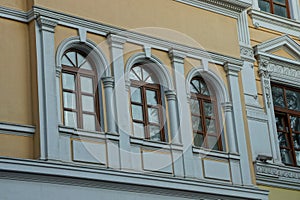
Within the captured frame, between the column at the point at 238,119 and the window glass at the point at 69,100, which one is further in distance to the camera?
the column at the point at 238,119

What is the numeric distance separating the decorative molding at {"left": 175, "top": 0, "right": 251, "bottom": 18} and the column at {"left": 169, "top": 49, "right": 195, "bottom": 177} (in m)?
1.43

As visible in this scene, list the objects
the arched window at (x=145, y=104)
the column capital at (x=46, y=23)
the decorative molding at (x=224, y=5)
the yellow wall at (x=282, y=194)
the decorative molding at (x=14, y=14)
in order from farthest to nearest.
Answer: the decorative molding at (x=224, y=5), the yellow wall at (x=282, y=194), the arched window at (x=145, y=104), the column capital at (x=46, y=23), the decorative molding at (x=14, y=14)

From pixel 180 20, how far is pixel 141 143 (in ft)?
10.2

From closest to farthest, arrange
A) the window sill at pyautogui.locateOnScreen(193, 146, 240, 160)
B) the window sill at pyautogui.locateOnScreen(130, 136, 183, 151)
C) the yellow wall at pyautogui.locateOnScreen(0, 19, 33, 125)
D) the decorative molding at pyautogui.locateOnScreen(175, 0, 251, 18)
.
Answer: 1. the yellow wall at pyautogui.locateOnScreen(0, 19, 33, 125)
2. the window sill at pyautogui.locateOnScreen(130, 136, 183, 151)
3. the window sill at pyautogui.locateOnScreen(193, 146, 240, 160)
4. the decorative molding at pyautogui.locateOnScreen(175, 0, 251, 18)

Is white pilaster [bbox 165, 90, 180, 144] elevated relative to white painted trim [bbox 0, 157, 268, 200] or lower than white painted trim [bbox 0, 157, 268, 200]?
elevated

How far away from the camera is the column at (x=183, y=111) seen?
54.5ft

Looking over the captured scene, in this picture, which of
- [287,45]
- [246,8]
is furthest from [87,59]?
[287,45]

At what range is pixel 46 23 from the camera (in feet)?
50.1

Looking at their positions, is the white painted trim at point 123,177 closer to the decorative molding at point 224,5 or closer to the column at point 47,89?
the column at point 47,89

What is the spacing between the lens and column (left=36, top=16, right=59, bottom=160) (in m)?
14.5

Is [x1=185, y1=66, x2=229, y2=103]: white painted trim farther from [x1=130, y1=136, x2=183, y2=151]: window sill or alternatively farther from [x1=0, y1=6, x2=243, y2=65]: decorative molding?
[x1=130, y1=136, x2=183, y2=151]: window sill

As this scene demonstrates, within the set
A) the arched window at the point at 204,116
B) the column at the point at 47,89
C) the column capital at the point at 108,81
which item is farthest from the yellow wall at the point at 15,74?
the arched window at the point at 204,116

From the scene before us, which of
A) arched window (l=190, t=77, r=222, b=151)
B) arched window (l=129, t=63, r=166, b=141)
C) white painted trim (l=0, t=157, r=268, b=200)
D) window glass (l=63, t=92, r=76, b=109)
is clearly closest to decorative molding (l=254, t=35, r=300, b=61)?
arched window (l=190, t=77, r=222, b=151)

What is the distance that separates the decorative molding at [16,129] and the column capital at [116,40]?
2.63 m
